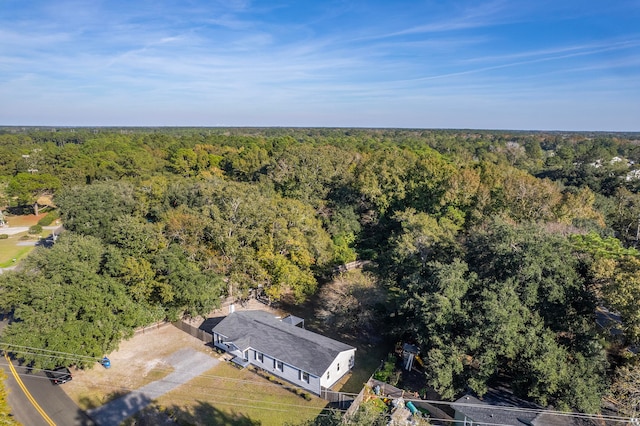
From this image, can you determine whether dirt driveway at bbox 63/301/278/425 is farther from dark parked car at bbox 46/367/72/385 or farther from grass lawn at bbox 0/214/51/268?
grass lawn at bbox 0/214/51/268

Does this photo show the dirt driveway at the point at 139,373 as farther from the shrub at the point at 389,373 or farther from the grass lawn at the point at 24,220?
the grass lawn at the point at 24,220

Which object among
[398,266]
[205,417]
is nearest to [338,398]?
[205,417]

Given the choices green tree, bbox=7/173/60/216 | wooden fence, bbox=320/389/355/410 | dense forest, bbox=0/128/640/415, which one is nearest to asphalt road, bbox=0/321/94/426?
dense forest, bbox=0/128/640/415

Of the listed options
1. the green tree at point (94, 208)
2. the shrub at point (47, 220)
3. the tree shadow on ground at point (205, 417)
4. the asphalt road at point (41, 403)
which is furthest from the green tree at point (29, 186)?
the tree shadow on ground at point (205, 417)

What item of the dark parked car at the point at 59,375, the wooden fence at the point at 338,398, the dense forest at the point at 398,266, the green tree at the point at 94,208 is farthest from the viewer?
the green tree at the point at 94,208

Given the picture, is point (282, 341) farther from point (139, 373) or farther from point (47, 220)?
point (47, 220)
